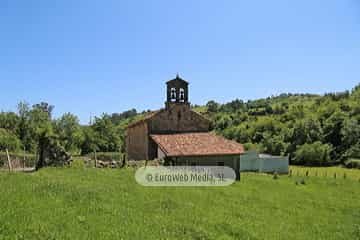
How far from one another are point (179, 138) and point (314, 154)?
41.6 metres

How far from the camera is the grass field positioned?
32.1ft

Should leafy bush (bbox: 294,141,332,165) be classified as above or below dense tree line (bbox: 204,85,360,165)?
below

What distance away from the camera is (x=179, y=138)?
32438 mm

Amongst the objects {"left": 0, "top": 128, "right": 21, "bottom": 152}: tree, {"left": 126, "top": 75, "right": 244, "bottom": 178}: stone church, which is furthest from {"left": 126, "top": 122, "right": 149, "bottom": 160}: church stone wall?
{"left": 0, "top": 128, "right": 21, "bottom": 152}: tree

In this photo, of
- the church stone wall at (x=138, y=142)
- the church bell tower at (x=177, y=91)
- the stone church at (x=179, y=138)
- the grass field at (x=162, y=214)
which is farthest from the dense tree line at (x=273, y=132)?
the grass field at (x=162, y=214)

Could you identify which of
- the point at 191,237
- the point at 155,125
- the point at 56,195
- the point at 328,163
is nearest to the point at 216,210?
the point at 191,237

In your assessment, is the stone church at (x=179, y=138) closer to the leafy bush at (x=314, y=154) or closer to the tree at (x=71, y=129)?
the tree at (x=71, y=129)

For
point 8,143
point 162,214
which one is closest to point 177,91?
point 162,214

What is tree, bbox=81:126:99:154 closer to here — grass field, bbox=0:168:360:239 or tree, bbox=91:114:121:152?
tree, bbox=91:114:121:152

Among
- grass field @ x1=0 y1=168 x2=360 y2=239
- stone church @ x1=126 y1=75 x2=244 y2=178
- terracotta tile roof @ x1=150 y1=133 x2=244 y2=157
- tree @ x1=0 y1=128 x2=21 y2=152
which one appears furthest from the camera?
tree @ x1=0 y1=128 x2=21 y2=152

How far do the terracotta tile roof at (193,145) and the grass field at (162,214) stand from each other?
8.10m

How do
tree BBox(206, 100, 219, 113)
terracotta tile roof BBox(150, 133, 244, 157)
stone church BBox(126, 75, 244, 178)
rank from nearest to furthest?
terracotta tile roof BBox(150, 133, 244, 157) < stone church BBox(126, 75, 244, 178) < tree BBox(206, 100, 219, 113)

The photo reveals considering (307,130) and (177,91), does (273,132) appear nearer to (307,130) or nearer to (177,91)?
(307,130)

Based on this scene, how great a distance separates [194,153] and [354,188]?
551 inches
